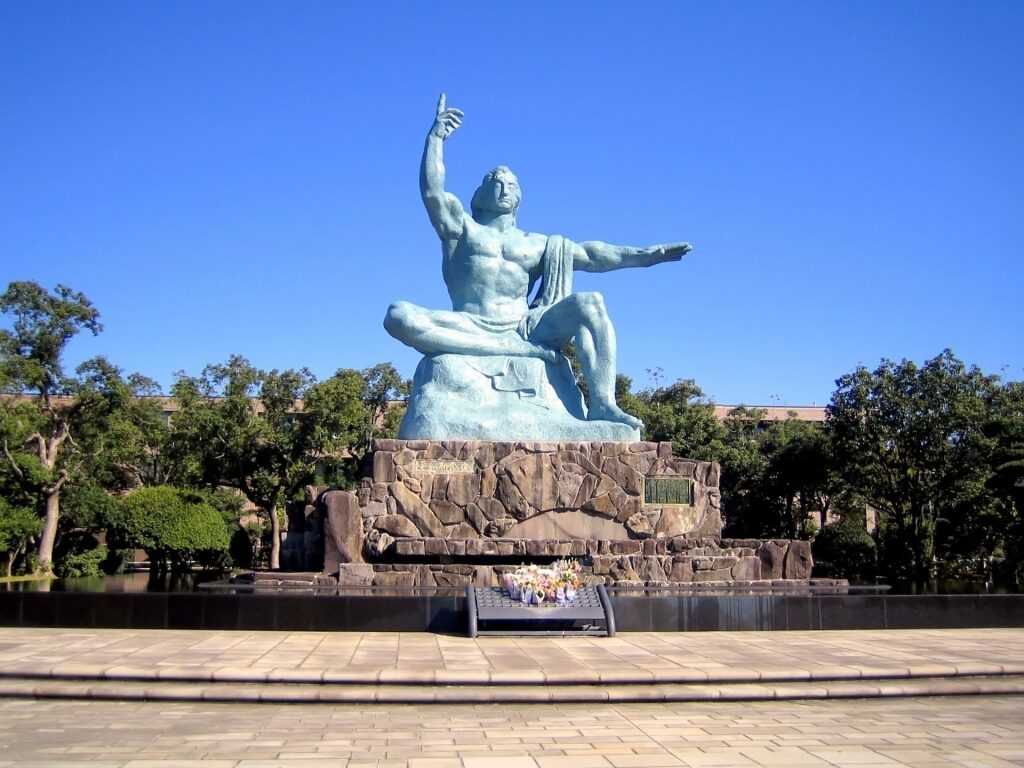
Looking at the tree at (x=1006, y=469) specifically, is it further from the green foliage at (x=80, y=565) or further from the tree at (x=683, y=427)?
the green foliage at (x=80, y=565)

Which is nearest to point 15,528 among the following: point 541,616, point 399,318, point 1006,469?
point 399,318

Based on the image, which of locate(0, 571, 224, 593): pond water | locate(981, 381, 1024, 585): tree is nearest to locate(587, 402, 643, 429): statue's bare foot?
locate(0, 571, 224, 593): pond water

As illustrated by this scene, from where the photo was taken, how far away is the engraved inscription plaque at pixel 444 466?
12.8 metres

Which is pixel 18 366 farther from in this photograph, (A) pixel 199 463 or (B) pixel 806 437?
(B) pixel 806 437

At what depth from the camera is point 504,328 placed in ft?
46.6

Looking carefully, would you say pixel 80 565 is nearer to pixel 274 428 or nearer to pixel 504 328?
pixel 274 428

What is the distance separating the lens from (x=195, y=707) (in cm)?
645

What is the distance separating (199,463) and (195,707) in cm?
2434

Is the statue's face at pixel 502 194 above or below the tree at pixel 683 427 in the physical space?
above

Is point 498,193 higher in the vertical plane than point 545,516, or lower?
higher

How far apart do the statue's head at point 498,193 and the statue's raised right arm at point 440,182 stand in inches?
15.6

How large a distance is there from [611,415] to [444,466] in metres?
2.34

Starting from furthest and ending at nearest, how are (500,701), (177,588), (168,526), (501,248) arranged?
(168,526)
(177,588)
(501,248)
(500,701)

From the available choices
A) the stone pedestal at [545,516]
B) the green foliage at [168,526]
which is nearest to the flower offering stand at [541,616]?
the stone pedestal at [545,516]
